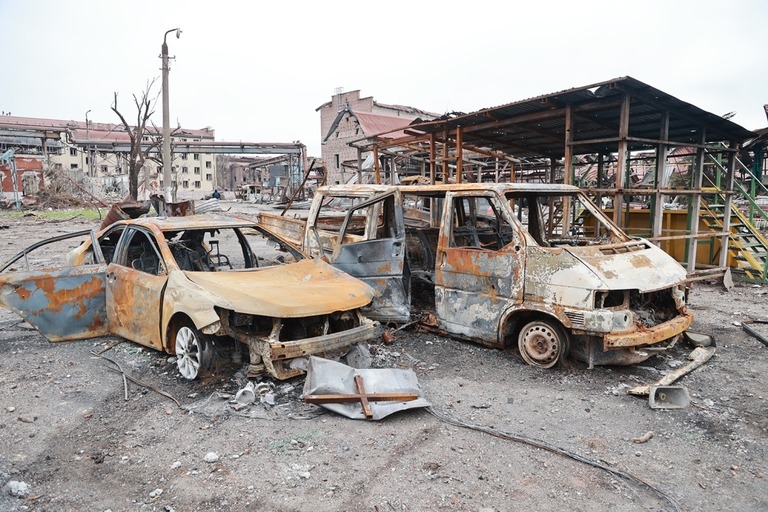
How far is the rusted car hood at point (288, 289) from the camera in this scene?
14.1 ft

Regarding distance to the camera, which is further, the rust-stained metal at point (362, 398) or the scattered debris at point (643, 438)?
the rust-stained metal at point (362, 398)

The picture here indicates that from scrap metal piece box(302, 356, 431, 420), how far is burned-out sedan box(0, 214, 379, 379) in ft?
0.81

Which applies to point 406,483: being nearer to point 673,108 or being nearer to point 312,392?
point 312,392

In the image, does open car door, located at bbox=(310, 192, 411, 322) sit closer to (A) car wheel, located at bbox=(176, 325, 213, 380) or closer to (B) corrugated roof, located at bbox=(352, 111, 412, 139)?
(A) car wheel, located at bbox=(176, 325, 213, 380)

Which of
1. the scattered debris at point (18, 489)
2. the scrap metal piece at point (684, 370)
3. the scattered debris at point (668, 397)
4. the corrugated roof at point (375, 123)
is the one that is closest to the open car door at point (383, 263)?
the scrap metal piece at point (684, 370)

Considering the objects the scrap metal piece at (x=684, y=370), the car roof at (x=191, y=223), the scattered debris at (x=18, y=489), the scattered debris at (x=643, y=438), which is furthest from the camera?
the car roof at (x=191, y=223)

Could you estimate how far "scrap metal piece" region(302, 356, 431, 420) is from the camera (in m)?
4.06

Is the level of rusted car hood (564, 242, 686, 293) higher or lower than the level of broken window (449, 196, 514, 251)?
lower

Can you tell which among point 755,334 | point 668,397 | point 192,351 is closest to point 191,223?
point 192,351

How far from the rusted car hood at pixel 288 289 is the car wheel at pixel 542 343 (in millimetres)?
1588

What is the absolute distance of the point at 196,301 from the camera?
14.5 feet

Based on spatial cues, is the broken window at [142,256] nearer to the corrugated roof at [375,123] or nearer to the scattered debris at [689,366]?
the scattered debris at [689,366]

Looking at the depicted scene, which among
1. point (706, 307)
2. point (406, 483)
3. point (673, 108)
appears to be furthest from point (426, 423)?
point (673, 108)

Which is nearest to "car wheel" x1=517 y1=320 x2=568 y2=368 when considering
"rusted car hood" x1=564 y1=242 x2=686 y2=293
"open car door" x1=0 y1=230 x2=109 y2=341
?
"rusted car hood" x1=564 y1=242 x2=686 y2=293
